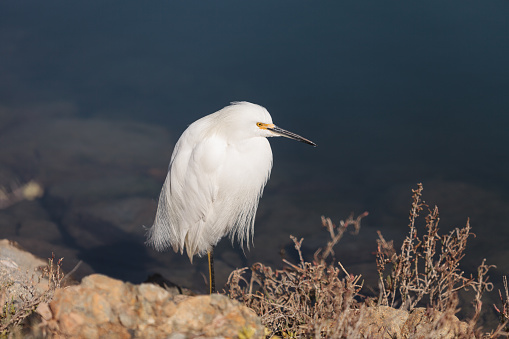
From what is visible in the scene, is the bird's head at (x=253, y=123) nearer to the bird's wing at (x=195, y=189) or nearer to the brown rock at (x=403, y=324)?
the bird's wing at (x=195, y=189)

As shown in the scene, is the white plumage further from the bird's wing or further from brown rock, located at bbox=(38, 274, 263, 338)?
brown rock, located at bbox=(38, 274, 263, 338)

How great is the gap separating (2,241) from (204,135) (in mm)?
4198

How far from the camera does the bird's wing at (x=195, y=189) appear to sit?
4.03 m

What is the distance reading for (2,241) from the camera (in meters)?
6.59

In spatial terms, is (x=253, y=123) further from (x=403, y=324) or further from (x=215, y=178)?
(x=403, y=324)

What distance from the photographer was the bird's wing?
4027 mm

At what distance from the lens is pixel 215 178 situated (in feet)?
13.6

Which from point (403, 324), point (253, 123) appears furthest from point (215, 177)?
point (403, 324)

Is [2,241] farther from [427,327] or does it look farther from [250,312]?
[427,327]

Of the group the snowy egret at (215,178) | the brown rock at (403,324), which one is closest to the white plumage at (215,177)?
the snowy egret at (215,178)

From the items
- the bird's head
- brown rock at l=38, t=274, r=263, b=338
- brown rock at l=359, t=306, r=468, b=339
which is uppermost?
the bird's head

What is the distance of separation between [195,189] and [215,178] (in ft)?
0.76

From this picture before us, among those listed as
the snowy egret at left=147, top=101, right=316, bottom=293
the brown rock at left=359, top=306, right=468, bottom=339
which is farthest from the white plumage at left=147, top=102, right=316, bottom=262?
the brown rock at left=359, top=306, right=468, bottom=339

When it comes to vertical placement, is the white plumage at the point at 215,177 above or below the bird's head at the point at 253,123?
below
